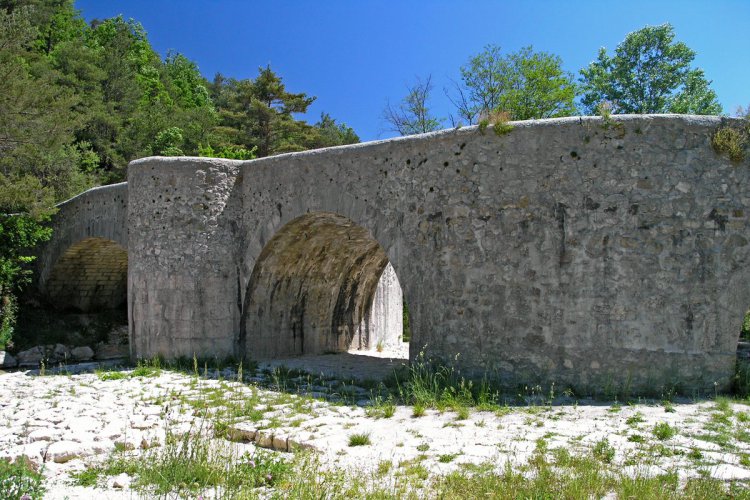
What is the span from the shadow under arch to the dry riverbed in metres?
3.14

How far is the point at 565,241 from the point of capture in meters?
8.25

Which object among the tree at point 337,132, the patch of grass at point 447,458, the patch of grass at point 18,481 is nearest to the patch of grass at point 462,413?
the patch of grass at point 447,458

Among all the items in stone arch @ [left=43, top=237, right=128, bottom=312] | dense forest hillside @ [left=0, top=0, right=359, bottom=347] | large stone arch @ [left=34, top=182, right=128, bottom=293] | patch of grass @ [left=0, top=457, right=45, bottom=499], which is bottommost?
patch of grass @ [left=0, top=457, right=45, bottom=499]

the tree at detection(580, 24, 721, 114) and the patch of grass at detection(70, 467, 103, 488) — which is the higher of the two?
the tree at detection(580, 24, 721, 114)

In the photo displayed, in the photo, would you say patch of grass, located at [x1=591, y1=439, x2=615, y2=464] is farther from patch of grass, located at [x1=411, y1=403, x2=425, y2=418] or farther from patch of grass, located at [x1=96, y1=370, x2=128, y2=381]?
patch of grass, located at [x1=96, y1=370, x2=128, y2=381]

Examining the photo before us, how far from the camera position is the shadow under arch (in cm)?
1171

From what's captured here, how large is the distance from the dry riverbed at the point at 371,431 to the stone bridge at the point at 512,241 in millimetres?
859

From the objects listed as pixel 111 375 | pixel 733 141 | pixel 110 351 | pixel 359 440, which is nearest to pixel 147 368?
pixel 111 375

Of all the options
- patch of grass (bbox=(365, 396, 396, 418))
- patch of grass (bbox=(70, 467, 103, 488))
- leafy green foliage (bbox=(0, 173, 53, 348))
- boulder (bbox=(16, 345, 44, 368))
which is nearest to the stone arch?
leafy green foliage (bbox=(0, 173, 53, 348))

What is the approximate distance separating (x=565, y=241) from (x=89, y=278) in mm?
14989

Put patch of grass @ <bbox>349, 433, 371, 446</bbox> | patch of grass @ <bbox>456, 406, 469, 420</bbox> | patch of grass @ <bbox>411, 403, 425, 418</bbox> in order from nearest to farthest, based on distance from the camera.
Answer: patch of grass @ <bbox>349, 433, 371, 446</bbox> → patch of grass @ <bbox>456, 406, 469, 420</bbox> → patch of grass @ <bbox>411, 403, 425, 418</bbox>

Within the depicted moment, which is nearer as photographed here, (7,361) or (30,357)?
(7,361)

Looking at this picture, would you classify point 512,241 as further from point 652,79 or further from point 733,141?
point 652,79

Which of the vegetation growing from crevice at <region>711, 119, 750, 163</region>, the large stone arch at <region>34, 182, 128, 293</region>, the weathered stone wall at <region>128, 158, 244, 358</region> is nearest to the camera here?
the vegetation growing from crevice at <region>711, 119, 750, 163</region>
